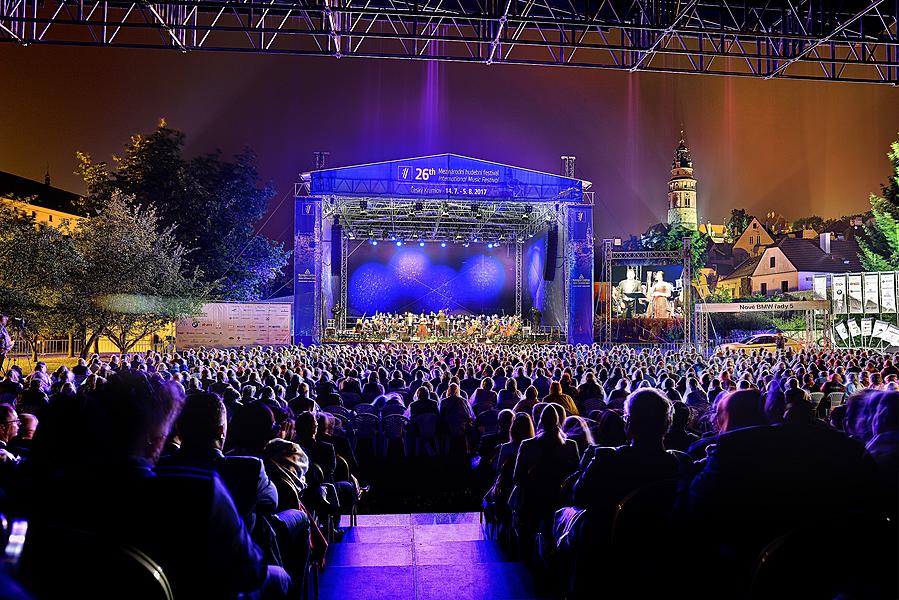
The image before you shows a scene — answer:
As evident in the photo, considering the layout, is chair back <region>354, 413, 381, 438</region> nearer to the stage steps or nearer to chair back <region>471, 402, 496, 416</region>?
chair back <region>471, 402, 496, 416</region>

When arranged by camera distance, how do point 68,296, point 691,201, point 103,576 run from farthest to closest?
point 691,201 → point 68,296 → point 103,576

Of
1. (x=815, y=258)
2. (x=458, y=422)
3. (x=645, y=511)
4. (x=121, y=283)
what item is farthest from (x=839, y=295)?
(x=645, y=511)

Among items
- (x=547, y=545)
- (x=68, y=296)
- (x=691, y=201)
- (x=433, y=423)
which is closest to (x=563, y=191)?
(x=68, y=296)

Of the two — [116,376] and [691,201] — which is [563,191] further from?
[691,201]

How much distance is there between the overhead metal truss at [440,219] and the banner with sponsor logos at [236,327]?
17.0 ft

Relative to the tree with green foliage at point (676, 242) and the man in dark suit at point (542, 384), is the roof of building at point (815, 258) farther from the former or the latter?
the man in dark suit at point (542, 384)

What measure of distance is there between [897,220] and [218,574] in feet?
144

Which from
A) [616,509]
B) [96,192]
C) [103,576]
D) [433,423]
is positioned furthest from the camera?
[96,192]

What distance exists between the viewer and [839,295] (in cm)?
2448

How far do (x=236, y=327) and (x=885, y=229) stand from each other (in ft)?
117

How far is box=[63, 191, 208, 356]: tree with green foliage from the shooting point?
18.3m

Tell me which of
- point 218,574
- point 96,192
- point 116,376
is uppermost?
point 96,192

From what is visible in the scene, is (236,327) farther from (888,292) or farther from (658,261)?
A: (888,292)

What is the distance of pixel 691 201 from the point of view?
101438 millimetres
